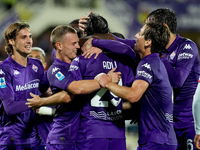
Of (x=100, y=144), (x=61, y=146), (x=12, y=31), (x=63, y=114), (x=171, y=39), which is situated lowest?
(x=61, y=146)

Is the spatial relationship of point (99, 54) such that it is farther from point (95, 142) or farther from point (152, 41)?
point (95, 142)

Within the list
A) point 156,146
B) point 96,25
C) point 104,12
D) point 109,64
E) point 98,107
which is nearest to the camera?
point 156,146

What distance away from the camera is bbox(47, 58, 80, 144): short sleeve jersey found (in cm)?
414

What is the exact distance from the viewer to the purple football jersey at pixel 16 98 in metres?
4.86

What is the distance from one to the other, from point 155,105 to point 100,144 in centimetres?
71

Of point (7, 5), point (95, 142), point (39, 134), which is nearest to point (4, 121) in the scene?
point (39, 134)

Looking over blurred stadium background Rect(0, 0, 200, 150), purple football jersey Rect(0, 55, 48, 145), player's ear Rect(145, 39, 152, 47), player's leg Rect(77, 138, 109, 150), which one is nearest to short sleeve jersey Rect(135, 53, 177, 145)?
player's ear Rect(145, 39, 152, 47)

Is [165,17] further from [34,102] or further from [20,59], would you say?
[20,59]

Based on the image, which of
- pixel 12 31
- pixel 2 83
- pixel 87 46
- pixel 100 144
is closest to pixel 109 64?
pixel 87 46

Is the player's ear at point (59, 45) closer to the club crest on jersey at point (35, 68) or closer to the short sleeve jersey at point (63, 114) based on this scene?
the short sleeve jersey at point (63, 114)

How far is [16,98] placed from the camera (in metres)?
4.93

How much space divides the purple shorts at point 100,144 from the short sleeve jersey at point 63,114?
5.5 inches

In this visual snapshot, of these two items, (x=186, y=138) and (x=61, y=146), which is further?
(x=186, y=138)

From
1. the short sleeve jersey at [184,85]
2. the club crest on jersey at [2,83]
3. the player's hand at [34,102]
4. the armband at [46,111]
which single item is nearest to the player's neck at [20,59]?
the club crest on jersey at [2,83]
